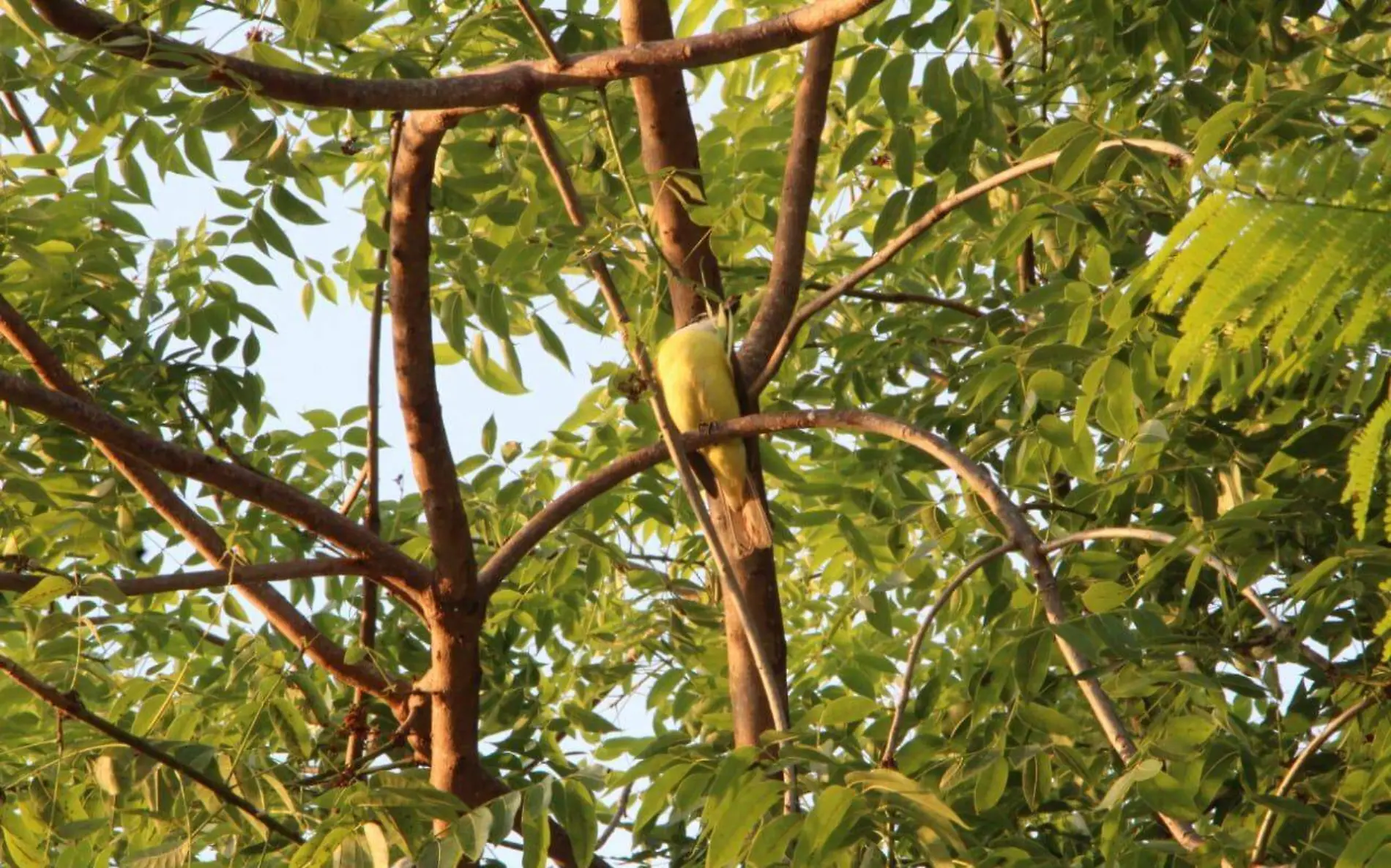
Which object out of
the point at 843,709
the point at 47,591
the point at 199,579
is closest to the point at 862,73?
the point at 843,709

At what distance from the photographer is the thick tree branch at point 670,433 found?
2.62 m

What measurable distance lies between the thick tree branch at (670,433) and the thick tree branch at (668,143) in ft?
3.27

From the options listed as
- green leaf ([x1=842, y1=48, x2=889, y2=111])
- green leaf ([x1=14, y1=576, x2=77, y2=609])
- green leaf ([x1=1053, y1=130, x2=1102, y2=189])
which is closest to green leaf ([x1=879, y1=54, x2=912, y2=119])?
green leaf ([x1=842, y1=48, x2=889, y2=111])

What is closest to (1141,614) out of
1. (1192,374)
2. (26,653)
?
(1192,374)

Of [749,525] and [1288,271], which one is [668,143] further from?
[1288,271]

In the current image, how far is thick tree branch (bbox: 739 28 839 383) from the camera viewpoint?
3.94m

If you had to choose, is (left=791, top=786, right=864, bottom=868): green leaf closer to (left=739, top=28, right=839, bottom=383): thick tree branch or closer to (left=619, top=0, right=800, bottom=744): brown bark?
(left=619, top=0, right=800, bottom=744): brown bark

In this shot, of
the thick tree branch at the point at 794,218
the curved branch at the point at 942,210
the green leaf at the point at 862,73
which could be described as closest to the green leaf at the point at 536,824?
the curved branch at the point at 942,210

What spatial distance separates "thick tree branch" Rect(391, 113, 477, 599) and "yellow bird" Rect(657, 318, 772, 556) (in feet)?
2.99

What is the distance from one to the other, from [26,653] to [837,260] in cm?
317

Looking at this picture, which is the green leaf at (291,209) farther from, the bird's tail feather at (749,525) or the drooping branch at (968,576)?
the drooping branch at (968,576)

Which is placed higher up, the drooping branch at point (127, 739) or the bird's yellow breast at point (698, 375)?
the bird's yellow breast at point (698, 375)

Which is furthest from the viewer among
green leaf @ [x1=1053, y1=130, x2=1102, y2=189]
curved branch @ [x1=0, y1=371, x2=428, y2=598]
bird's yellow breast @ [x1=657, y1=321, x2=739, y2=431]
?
bird's yellow breast @ [x1=657, y1=321, x2=739, y2=431]

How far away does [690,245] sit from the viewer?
4.23 metres
